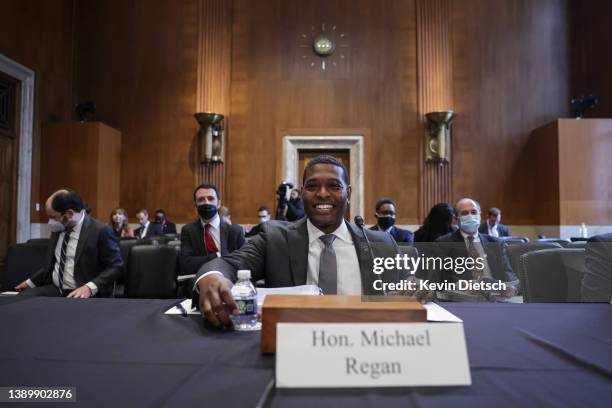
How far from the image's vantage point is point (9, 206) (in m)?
6.19

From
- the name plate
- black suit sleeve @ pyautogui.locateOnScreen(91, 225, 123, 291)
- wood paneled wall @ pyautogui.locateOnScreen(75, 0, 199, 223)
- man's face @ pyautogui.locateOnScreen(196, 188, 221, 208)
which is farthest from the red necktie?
wood paneled wall @ pyautogui.locateOnScreen(75, 0, 199, 223)

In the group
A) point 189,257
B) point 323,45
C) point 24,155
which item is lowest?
point 189,257

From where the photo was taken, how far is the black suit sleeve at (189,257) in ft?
9.68

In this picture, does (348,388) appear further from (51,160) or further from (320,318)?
(51,160)

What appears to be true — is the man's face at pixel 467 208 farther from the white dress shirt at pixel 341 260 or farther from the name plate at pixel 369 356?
the name plate at pixel 369 356

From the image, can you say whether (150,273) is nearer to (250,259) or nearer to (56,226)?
(56,226)

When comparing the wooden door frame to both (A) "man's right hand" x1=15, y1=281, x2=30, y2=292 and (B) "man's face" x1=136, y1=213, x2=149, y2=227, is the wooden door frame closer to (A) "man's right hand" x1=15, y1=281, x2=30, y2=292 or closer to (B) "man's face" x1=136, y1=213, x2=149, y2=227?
(B) "man's face" x1=136, y1=213, x2=149, y2=227

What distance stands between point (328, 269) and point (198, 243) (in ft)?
6.73

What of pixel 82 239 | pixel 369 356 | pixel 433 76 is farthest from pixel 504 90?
pixel 369 356

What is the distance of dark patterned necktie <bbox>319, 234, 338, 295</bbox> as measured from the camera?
1.31 metres

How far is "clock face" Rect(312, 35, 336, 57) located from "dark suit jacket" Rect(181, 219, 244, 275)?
15.9ft

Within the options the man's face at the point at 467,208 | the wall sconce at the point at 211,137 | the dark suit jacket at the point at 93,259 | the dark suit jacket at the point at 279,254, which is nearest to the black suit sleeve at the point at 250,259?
the dark suit jacket at the point at 279,254

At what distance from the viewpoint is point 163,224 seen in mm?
6582

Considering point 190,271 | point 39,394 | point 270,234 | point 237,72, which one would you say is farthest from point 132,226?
point 39,394
